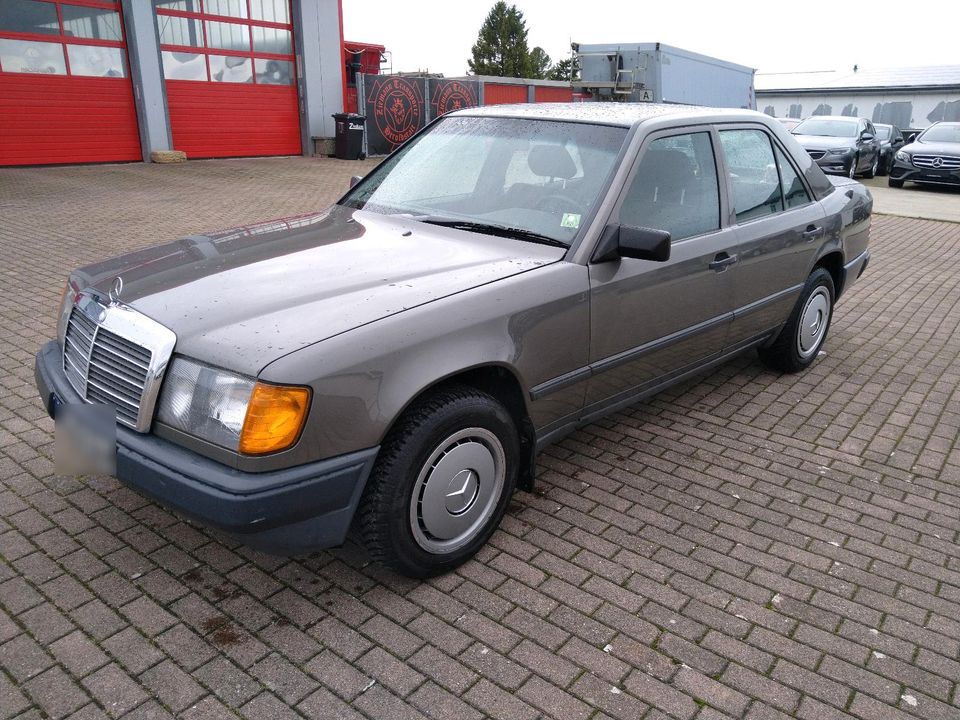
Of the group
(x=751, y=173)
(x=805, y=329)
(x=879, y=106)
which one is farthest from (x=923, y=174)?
(x=879, y=106)

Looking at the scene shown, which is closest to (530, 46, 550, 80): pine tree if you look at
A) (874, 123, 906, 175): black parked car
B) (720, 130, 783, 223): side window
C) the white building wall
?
the white building wall

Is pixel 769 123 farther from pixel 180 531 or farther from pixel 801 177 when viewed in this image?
pixel 180 531

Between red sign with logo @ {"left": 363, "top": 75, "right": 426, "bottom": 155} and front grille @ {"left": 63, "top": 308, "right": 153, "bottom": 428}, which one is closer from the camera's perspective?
front grille @ {"left": 63, "top": 308, "right": 153, "bottom": 428}

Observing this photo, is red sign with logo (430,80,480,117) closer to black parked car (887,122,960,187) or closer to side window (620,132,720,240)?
black parked car (887,122,960,187)

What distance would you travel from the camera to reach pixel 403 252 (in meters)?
3.27

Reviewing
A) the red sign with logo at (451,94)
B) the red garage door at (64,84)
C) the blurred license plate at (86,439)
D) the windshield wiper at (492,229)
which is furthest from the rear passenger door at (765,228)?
the red sign with logo at (451,94)

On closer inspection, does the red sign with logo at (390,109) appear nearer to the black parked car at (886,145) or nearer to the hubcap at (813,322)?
the black parked car at (886,145)

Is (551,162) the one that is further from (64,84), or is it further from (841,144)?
(841,144)

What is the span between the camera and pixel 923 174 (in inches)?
679

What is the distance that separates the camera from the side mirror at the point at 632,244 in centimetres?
312

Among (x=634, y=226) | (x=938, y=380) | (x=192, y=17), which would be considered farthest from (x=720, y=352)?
(x=192, y=17)

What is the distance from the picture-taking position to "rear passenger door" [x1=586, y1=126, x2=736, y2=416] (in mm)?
3416

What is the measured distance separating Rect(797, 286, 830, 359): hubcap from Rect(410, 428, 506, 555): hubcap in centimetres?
296

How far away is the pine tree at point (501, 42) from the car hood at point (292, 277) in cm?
6549
